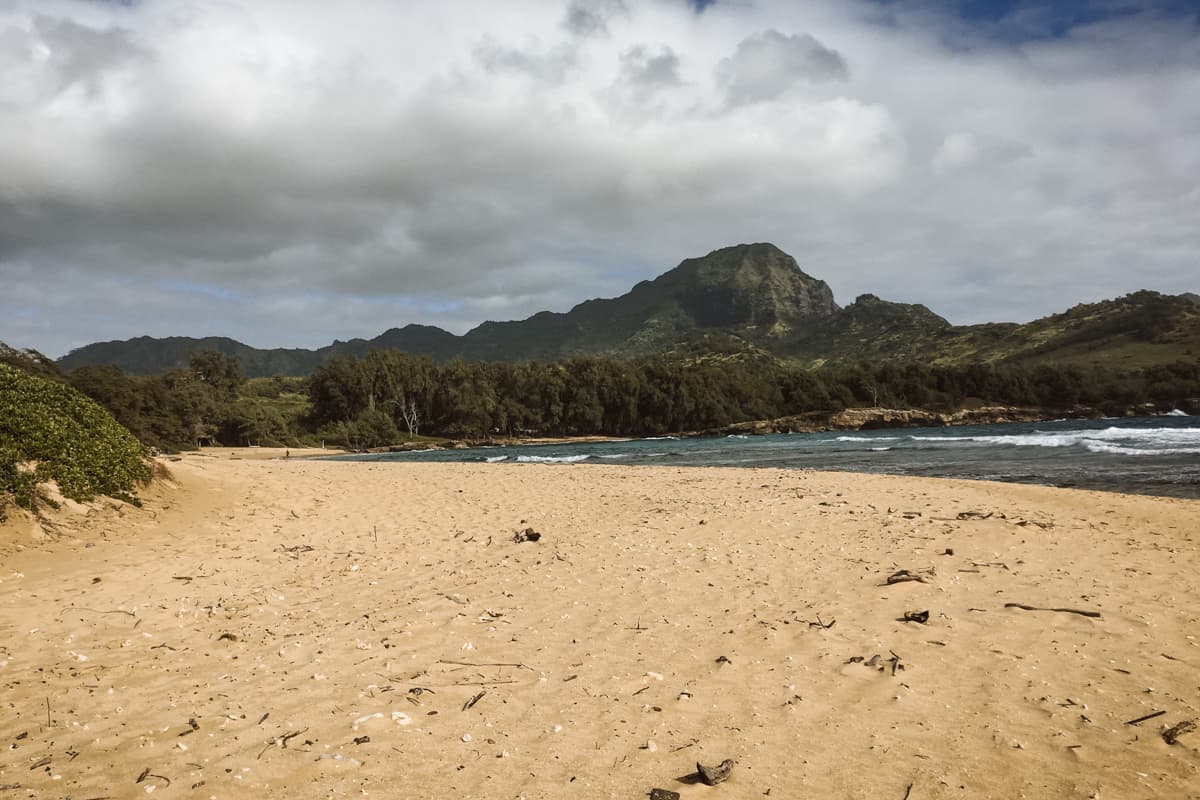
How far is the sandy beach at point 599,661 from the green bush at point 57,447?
1.96 feet

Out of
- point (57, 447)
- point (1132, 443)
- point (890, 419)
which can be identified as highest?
point (57, 447)

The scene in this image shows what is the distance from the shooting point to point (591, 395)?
117 m

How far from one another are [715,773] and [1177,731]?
11.7 ft

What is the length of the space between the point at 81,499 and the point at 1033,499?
22.9 meters

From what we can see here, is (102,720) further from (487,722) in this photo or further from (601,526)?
(601,526)

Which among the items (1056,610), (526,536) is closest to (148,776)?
(526,536)

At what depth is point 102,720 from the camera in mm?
4812

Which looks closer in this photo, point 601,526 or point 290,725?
point 290,725

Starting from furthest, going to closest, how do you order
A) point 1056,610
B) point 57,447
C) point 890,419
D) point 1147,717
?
point 890,419
point 57,447
point 1056,610
point 1147,717

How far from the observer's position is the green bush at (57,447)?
1053 centimetres

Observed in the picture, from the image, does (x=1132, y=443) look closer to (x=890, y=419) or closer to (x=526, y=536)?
(x=526, y=536)

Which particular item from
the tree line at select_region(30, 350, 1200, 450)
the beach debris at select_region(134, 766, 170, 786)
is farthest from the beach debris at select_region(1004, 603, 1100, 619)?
the tree line at select_region(30, 350, 1200, 450)

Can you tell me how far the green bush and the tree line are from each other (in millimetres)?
86306

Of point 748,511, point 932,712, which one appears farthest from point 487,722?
point 748,511
